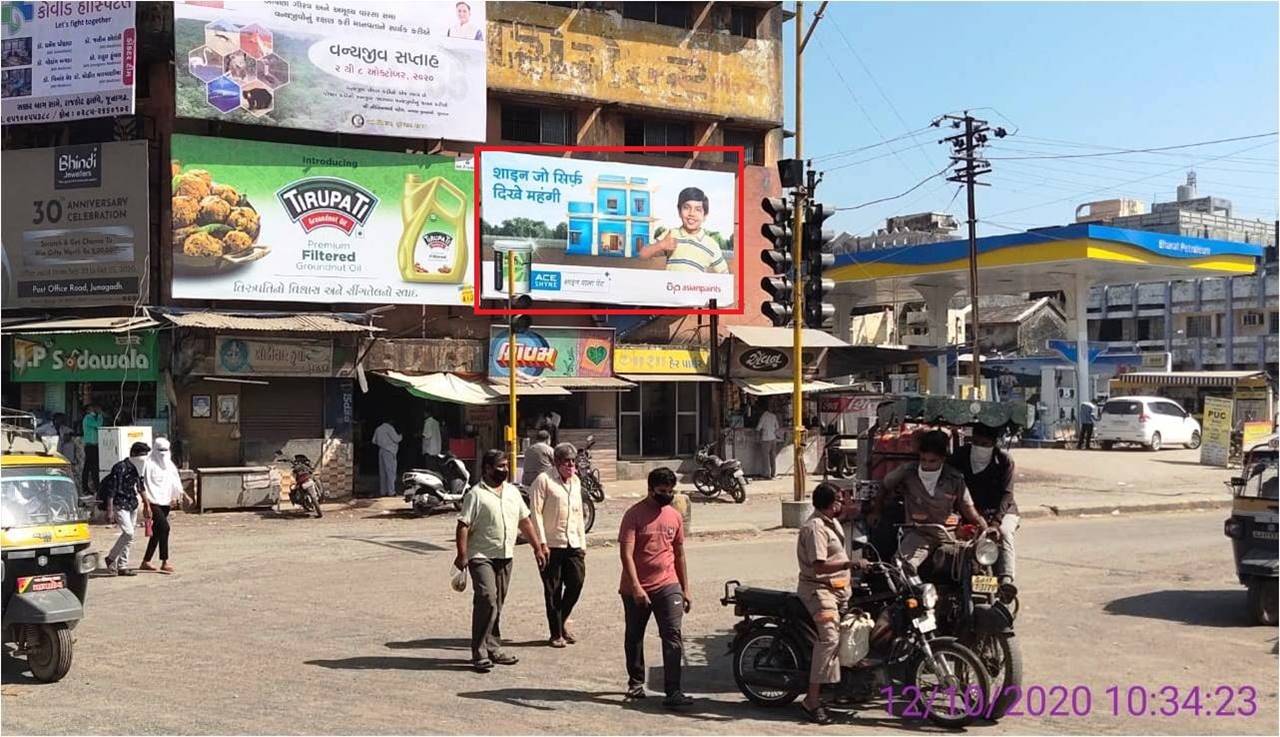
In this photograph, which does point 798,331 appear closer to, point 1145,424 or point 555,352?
point 555,352

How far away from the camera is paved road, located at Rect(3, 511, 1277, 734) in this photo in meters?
7.96

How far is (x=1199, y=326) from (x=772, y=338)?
180 feet

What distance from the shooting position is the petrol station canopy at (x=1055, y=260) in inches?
1622

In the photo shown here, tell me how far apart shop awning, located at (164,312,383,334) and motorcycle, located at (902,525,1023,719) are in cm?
1674

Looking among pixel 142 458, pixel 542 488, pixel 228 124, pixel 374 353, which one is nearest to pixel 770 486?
pixel 374 353

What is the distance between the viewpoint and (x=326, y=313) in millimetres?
24484

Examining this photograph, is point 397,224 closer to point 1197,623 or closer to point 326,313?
point 326,313

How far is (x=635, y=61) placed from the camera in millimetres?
28594

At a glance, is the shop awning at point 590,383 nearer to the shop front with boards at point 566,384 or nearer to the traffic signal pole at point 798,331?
the shop front with boards at point 566,384

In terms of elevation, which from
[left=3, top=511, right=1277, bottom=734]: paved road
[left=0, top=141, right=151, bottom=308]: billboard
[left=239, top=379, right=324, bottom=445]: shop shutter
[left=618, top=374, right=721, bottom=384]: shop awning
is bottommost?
[left=3, top=511, right=1277, bottom=734]: paved road

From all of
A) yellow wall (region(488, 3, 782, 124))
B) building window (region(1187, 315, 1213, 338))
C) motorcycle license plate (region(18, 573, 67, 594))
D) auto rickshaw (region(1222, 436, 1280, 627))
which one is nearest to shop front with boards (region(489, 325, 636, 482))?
yellow wall (region(488, 3, 782, 124))

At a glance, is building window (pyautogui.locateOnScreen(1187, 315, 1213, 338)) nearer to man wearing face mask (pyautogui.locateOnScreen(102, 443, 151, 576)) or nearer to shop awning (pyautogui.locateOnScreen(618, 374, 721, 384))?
shop awning (pyautogui.locateOnScreen(618, 374, 721, 384))

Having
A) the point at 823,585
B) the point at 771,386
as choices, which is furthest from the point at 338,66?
the point at 823,585

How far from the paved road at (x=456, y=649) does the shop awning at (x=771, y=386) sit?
1167 centimetres
